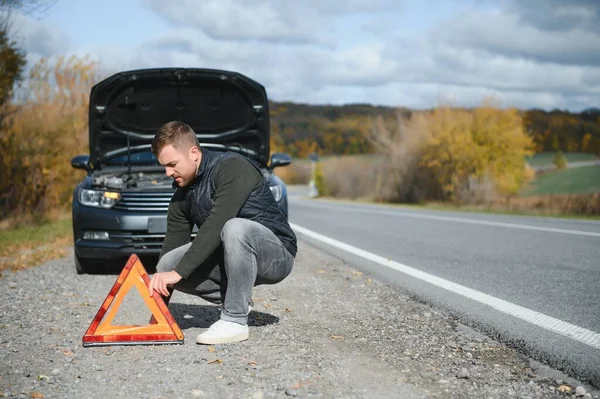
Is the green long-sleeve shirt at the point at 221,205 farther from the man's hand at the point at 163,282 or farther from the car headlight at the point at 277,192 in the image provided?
the car headlight at the point at 277,192

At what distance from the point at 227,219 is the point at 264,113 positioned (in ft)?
13.1

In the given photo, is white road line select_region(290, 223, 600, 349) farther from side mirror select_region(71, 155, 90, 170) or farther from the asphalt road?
side mirror select_region(71, 155, 90, 170)

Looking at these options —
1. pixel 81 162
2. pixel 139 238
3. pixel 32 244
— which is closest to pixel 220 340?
pixel 139 238

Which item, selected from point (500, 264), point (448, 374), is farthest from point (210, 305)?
point (500, 264)

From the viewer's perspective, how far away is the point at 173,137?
167 inches

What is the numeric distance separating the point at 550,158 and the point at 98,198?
12066 centimetres

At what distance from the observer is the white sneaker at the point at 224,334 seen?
4.31 metres

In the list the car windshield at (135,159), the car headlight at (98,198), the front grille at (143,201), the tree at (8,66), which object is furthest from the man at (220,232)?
the tree at (8,66)

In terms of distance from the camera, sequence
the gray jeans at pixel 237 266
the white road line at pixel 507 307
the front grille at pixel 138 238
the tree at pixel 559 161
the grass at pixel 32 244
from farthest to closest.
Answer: the tree at pixel 559 161 < the grass at pixel 32 244 < the front grille at pixel 138 238 < the white road line at pixel 507 307 < the gray jeans at pixel 237 266

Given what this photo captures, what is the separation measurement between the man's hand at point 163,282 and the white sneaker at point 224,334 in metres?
Answer: 0.39

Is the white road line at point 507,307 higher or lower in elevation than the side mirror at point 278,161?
lower

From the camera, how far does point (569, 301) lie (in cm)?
580

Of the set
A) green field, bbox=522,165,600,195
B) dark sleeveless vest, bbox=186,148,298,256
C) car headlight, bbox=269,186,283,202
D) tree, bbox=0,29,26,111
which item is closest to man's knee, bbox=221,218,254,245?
dark sleeveless vest, bbox=186,148,298,256

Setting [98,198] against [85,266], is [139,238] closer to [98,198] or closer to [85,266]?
[98,198]
